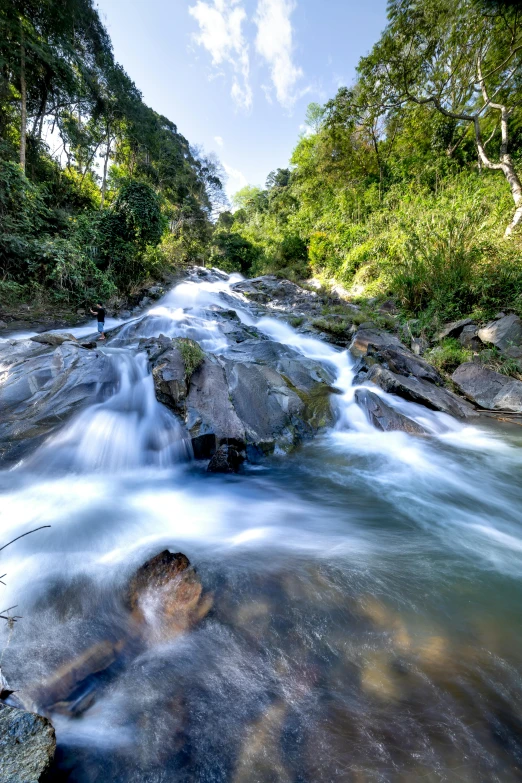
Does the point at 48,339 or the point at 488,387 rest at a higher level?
the point at 48,339

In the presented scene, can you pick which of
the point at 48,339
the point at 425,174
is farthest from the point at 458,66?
the point at 48,339

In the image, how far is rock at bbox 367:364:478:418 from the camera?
6.16 metres

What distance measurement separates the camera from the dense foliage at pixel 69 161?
8.88m

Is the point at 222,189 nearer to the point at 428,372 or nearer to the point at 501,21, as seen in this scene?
Result: the point at 501,21

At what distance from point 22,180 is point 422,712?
42.6ft

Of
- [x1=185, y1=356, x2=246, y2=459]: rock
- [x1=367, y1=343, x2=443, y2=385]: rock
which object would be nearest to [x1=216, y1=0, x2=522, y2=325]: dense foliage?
[x1=367, y1=343, x2=443, y2=385]: rock

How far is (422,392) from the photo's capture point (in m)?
6.33

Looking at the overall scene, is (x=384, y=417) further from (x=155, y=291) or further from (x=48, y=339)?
(x=155, y=291)

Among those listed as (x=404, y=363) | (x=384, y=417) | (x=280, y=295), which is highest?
(x=280, y=295)

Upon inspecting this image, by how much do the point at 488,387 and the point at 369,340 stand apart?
290 centimetres

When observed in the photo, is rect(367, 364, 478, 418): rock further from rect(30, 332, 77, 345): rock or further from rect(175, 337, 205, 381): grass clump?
rect(30, 332, 77, 345): rock

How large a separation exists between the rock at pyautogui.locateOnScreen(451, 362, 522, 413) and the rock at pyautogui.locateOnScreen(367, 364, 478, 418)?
32 cm

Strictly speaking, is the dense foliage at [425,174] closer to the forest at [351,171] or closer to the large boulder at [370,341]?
the forest at [351,171]

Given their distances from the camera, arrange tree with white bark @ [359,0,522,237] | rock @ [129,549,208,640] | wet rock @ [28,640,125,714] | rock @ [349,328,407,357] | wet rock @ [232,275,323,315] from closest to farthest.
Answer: wet rock @ [28,640,125,714] < rock @ [129,549,208,640] < rock @ [349,328,407,357] < tree with white bark @ [359,0,522,237] < wet rock @ [232,275,323,315]
